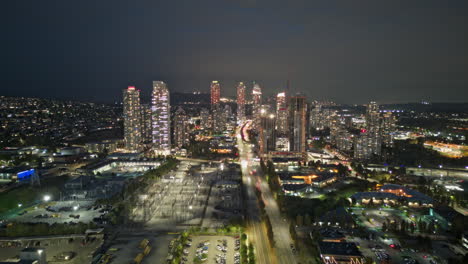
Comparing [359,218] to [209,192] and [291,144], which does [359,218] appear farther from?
[291,144]

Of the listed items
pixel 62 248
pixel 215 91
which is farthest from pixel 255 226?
pixel 215 91

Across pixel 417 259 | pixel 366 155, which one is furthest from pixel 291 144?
pixel 417 259

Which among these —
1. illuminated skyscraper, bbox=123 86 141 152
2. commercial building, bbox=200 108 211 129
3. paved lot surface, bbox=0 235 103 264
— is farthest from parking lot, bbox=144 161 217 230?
commercial building, bbox=200 108 211 129

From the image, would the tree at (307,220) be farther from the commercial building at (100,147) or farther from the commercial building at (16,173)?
the commercial building at (100,147)

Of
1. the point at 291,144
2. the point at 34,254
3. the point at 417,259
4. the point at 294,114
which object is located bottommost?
the point at 417,259

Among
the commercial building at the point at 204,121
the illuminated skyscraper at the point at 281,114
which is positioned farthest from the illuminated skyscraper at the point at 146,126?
the illuminated skyscraper at the point at 281,114
